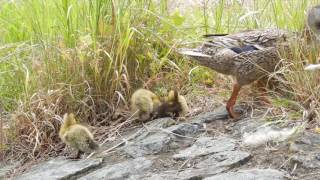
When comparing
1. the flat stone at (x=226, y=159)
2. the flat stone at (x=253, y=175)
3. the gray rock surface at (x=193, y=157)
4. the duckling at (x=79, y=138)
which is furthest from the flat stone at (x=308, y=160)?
the duckling at (x=79, y=138)

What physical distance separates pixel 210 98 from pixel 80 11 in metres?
1.03

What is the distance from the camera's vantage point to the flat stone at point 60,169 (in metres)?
3.56

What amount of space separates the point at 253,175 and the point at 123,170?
0.71m

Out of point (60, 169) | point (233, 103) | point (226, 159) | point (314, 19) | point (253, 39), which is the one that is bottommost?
point (60, 169)

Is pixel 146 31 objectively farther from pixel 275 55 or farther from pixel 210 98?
pixel 275 55

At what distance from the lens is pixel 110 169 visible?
3.49 metres

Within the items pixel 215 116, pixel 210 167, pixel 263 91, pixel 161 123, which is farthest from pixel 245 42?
pixel 210 167

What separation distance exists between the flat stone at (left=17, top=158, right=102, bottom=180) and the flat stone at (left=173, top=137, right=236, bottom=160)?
456mm

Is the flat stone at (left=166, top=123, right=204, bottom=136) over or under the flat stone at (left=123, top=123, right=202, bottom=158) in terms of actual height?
over

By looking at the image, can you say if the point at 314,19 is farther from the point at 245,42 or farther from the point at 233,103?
the point at 233,103

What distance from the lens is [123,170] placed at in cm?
345

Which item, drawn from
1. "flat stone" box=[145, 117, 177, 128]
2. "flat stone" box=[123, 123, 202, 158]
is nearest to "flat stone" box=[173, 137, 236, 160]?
"flat stone" box=[123, 123, 202, 158]

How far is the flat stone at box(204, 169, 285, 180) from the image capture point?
9.96 feet

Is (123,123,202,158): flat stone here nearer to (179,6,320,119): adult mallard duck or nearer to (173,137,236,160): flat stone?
(173,137,236,160): flat stone
